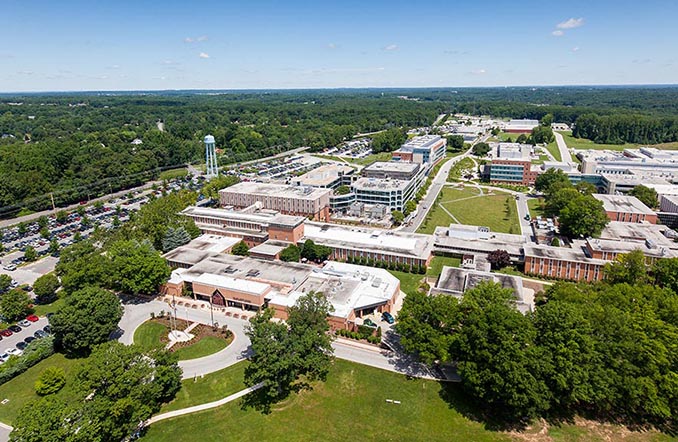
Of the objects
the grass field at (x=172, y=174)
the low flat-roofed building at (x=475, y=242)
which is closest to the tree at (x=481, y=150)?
the low flat-roofed building at (x=475, y=242)

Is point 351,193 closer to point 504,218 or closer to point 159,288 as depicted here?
point 504,218

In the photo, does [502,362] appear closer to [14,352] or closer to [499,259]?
[499,259]

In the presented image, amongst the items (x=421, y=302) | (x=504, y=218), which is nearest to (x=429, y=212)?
(x=504, y=218)

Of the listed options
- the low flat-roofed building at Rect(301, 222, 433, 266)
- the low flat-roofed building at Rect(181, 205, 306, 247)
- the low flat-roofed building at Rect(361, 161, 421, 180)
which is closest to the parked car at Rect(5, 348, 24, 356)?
the low flat-roofed building at Rect(181, 205, 306, 247)

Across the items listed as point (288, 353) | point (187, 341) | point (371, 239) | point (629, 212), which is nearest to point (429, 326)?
point (288, 353)

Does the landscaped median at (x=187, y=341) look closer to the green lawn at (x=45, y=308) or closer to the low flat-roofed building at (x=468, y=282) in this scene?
the green lawn at (x=45, y=308)

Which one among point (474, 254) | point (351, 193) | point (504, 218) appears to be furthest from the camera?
point (351, 193)
